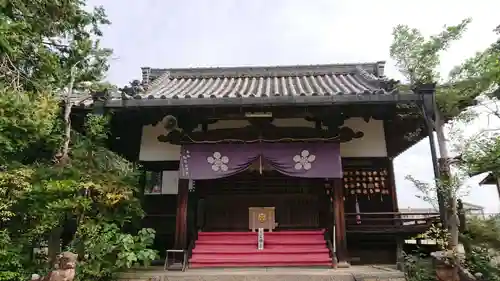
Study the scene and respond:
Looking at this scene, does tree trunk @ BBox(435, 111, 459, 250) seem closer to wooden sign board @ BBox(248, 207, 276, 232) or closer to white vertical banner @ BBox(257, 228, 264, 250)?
white vertical banner @ BBox(257, 228, 264, 250)

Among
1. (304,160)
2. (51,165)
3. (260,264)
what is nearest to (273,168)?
(304,160)

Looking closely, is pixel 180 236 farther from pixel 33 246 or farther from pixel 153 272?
pixel 33 246

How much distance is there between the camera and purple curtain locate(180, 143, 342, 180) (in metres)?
8.55

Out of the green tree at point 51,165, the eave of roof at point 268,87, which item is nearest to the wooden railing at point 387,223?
the eave of roof at point 268,87

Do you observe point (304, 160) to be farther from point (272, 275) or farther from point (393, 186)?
point (393, 186)

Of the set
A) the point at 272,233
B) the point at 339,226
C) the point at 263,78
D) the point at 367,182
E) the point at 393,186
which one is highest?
the point at 263,78

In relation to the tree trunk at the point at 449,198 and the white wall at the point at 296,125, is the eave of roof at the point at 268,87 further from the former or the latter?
the tree trunk at the point at 449,198

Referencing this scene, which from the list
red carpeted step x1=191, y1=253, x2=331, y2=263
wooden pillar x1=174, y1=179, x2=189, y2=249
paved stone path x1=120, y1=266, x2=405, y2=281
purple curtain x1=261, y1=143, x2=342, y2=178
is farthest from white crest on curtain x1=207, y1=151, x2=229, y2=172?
paved stone path x1=120, y1=266, x2=405, y2=281

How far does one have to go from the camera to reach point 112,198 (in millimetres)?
6945

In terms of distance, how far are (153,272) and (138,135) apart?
4.00 m

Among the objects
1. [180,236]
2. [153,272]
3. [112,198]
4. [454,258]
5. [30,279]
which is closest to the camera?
[454,258]

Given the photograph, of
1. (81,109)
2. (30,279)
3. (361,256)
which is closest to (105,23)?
(81,109)

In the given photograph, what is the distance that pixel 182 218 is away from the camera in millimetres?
8484

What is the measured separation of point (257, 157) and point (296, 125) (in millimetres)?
1622
